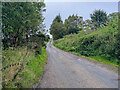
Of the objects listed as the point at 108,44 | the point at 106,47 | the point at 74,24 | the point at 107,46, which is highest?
the point at 74,24

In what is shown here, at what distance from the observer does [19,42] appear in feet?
31.5

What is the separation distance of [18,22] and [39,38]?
572 cm

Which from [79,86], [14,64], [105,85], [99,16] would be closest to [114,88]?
[105,85]

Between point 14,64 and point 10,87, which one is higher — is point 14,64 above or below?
above

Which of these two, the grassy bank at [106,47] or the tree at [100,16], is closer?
the grassy bank at [106,47]

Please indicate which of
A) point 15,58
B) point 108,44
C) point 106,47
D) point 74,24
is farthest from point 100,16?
point 15,58

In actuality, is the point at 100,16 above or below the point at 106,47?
above

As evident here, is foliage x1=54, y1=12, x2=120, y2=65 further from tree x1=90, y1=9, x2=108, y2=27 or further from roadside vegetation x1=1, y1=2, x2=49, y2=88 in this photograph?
tree x1=90, y1=9, x2=108, y2=27

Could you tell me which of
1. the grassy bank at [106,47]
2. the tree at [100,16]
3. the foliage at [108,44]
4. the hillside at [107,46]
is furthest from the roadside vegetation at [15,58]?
the tree at [100,16]

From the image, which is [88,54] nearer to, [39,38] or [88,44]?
[88,44]

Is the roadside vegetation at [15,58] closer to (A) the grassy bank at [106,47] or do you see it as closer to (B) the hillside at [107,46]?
(A) the grassy bank at [106,47]

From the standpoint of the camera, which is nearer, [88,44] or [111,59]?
[111,59]

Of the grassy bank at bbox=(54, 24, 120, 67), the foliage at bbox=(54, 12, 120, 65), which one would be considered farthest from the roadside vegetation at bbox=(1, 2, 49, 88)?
the foliage at bbox=(54, 12, 120, 65)

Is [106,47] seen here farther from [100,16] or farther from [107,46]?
[100,16]
